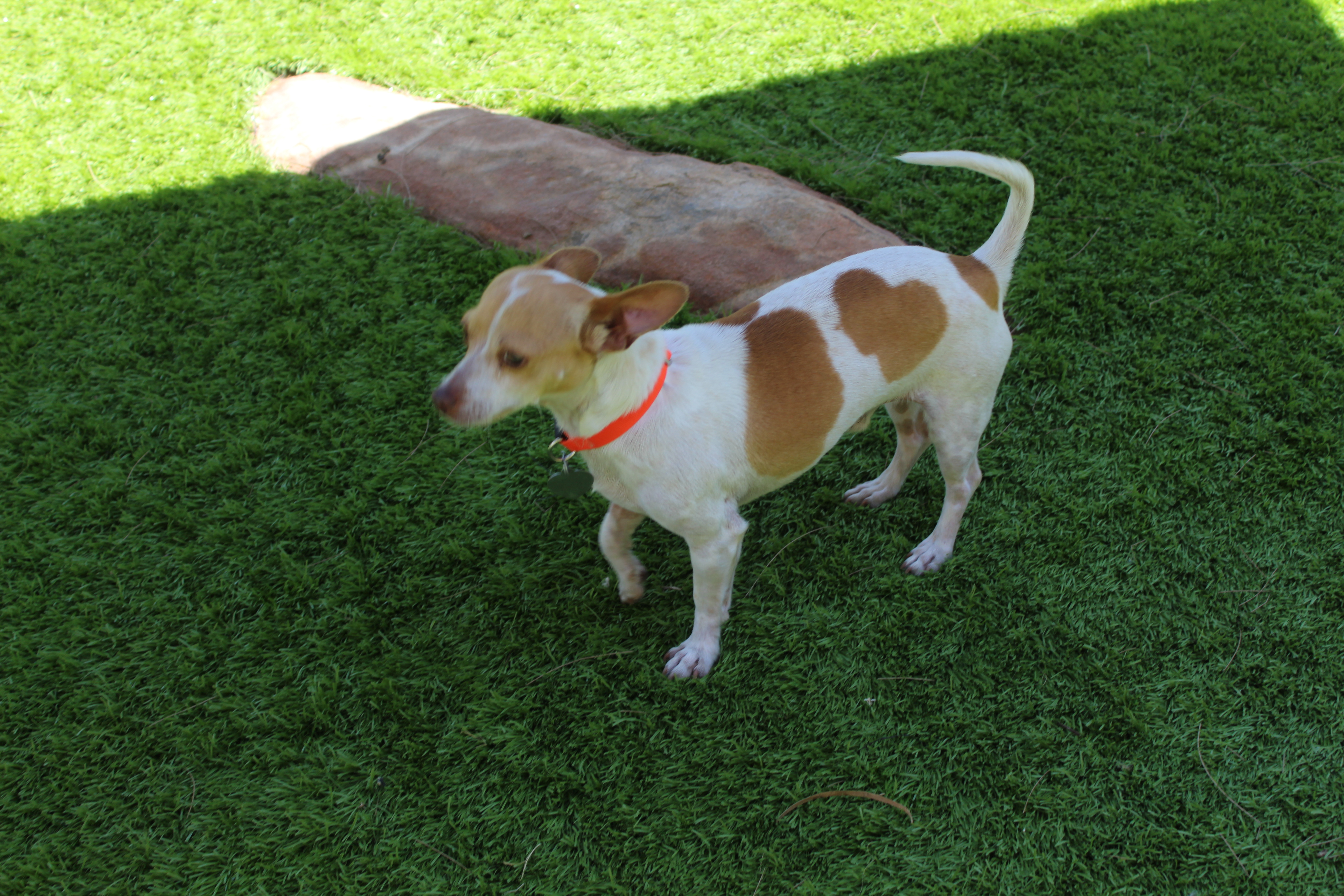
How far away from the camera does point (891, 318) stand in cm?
237

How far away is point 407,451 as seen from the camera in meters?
3.37

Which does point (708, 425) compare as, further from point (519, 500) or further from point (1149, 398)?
point (1149, 398)

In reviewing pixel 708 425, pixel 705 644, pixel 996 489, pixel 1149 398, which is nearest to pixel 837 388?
pixel 708 425

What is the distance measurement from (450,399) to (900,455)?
178 centimetres

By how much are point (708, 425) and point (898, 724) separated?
1.17 metres

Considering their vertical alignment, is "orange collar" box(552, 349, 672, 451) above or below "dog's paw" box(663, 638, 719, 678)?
above

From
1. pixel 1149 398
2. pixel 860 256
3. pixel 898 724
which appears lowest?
pixel 898 724

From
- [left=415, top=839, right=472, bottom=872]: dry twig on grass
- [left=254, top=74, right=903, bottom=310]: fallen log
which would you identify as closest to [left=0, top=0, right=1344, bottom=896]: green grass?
[left=415, top=839, right=472, bottom=872]: dry twig on grass

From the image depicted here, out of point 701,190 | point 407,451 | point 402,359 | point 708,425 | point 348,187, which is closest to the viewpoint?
point 708,425

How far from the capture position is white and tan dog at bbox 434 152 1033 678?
198 cm

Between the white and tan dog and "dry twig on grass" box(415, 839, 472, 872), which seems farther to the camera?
"dry twig on grass" box(415, 839, 472, 872)

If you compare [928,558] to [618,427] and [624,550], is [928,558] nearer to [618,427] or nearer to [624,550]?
[624,550]

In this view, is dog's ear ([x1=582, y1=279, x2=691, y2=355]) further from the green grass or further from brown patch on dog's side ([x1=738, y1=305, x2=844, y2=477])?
the green grass

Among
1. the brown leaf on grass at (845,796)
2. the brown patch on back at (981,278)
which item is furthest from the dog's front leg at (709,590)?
the brown patch on back at (981,278)
